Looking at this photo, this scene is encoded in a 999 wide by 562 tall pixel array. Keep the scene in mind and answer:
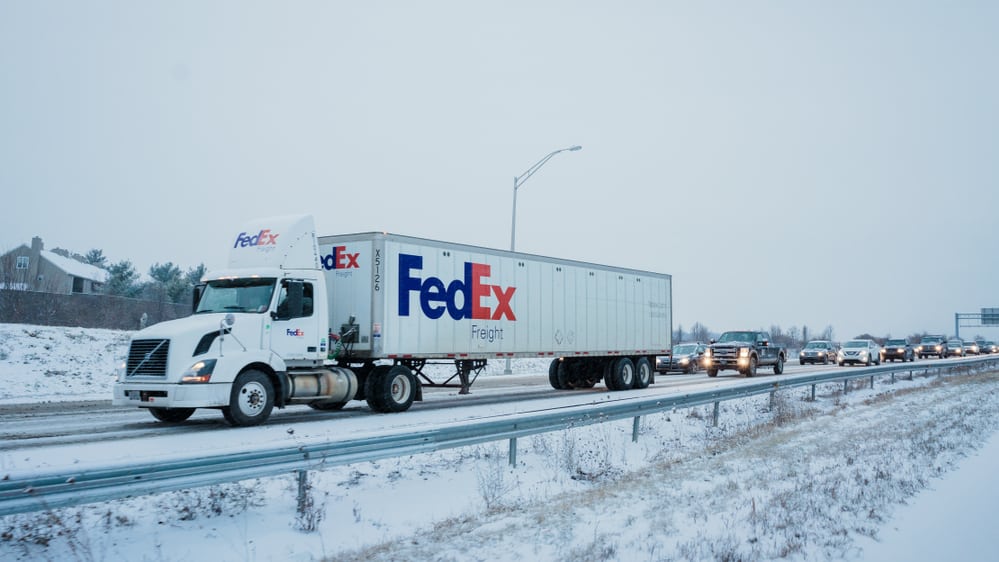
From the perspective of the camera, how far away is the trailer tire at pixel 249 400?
39.7 ft

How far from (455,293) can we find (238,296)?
5.07 meters

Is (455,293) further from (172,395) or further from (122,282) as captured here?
(122,282)

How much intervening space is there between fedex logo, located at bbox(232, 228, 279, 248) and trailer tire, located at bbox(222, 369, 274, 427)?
2.76m

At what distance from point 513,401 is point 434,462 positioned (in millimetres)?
8303

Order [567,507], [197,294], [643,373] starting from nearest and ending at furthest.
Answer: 1. [567,507]
2. [197,294]
3. [643,373]

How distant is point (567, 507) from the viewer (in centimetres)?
721

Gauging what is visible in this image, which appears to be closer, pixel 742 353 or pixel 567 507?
pixel 567 507

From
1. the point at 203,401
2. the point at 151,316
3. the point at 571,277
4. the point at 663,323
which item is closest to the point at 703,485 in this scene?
the point at 203,401

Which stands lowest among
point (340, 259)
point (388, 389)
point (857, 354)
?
point (857, 354)

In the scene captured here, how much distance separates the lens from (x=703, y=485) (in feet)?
27.3

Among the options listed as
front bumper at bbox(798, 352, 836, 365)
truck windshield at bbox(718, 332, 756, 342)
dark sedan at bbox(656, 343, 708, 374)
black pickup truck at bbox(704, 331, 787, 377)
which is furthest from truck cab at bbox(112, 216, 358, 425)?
front bumper at bbox(798, 352, 836, 365)

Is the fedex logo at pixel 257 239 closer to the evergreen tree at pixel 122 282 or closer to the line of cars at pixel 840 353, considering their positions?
the line of cars at pixel 840 353

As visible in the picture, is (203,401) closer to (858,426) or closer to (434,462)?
(434,462)

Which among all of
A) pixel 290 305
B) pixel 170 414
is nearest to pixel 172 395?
pixel 170 414
